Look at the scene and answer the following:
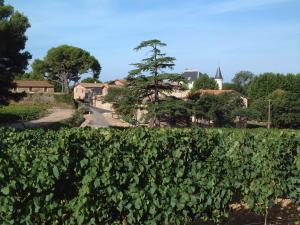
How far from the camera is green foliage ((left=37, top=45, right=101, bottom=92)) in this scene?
86.2 m

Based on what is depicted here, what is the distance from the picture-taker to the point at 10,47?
2991cm

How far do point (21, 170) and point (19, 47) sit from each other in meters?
27.6

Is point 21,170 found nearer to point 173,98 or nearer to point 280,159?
point 280,159

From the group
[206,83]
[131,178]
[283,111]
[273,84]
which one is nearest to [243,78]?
[206,83]

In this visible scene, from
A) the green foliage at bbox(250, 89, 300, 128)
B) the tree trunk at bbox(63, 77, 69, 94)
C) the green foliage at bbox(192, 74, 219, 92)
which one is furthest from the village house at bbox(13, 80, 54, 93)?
the green foliage at bbox(250, 89, 300, 128)

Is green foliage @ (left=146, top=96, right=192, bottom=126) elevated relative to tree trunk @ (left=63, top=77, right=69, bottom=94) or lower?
lower

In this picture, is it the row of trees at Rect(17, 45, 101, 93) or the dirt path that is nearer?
the dirt path

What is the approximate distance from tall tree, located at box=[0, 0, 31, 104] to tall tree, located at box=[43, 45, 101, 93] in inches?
2173

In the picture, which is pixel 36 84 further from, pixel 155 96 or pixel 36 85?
pixel 155 96

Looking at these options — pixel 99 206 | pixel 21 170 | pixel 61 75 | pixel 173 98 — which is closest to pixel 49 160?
pixel 21 170

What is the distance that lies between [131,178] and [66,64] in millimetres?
83794

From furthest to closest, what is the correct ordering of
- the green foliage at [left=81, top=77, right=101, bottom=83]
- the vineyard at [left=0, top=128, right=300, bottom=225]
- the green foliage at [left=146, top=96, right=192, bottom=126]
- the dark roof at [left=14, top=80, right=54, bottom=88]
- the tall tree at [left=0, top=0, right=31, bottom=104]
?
the green foliage at [left=81, top=77, right=101, bottom=83], the dark roof at [left=14, top=80, right=54, bottom=88], the green foliage at [left=146, top=96, right=192, bottom=126], the tall tree at [left=0, top=0, right=31, bottom=104], the vineyard at [left=0, top=128, right=300, bottom=225]

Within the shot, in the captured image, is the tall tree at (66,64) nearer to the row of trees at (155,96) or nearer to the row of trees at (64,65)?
the row of trees at (64,65)

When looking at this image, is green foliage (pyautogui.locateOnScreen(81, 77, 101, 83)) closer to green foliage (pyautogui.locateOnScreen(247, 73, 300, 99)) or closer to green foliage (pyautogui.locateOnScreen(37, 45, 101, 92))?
green foliage (pyautogui.locateOnScreen(37, 45, 101, 92))
